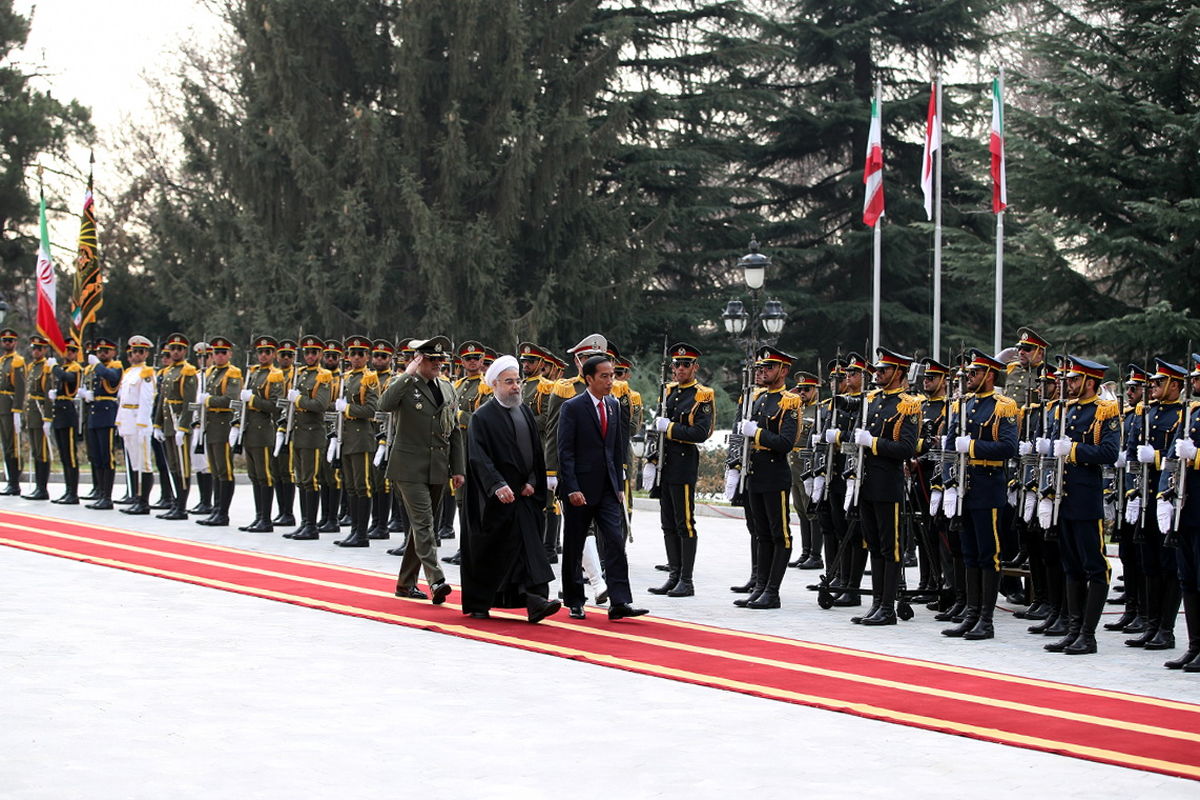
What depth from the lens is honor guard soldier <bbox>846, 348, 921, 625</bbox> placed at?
35.7ft

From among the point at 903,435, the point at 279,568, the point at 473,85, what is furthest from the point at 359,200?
the point at 903,435

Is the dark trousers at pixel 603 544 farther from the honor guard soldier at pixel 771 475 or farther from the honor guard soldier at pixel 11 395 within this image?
the honor guard soldier at pixel 11 395

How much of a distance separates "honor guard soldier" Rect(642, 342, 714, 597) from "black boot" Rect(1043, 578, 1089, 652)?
125 inches

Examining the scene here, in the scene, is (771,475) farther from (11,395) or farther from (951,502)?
(11,395)

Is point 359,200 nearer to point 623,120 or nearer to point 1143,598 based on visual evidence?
point 623,120

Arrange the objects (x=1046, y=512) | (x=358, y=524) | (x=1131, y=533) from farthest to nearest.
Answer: (x=358, y=524) → (x=1131, y=533) → (x=1046, y=512)

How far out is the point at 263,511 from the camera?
1711 centimetres

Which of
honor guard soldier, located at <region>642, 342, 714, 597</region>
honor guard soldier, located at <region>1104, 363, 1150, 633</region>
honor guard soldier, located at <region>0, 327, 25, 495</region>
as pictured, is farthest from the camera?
honor guard soldier, located at <region>0, 327, 25, 495</region>

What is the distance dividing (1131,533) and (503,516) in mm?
4207

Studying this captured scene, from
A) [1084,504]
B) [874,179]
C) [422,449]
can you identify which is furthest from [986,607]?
[874,179]

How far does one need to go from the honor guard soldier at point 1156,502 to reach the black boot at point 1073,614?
1.38ft

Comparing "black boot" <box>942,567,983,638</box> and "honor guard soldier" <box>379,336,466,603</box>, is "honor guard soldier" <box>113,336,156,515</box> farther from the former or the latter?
"black boot" <box>942,567,983,638</box>

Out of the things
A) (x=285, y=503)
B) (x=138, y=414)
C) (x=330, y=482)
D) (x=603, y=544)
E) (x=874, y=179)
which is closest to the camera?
(x=603, y=544)

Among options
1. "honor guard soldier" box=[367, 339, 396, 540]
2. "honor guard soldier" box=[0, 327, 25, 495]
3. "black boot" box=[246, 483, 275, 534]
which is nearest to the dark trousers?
"honor guard soldier" box=[367, 339, 396, 540]
